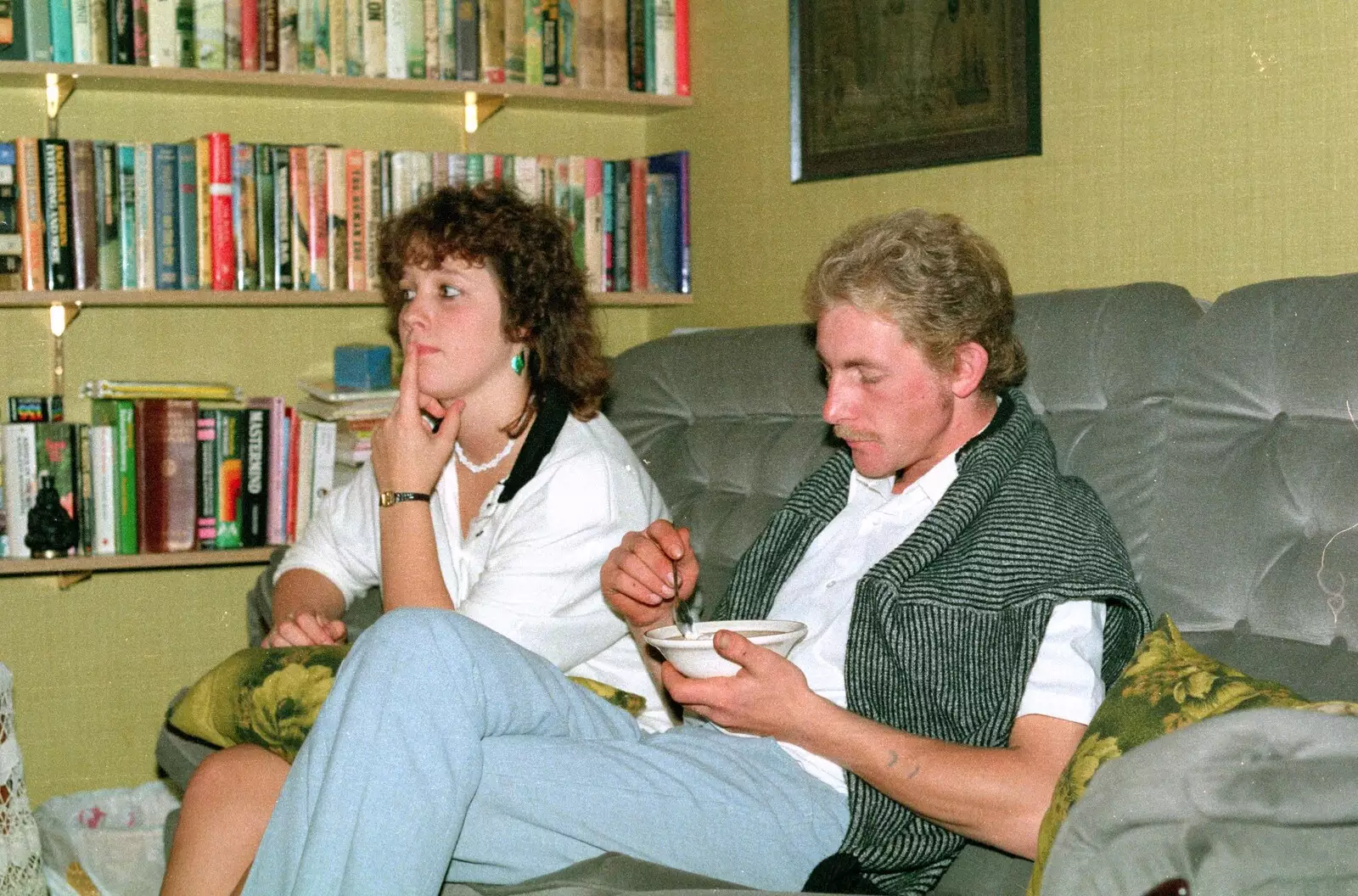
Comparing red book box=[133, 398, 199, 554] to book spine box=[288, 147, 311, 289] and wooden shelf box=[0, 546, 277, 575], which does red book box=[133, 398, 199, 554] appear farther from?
book spine box=[288, 147, 311, 289]

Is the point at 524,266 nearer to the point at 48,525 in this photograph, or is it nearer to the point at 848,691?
the point at 848,691

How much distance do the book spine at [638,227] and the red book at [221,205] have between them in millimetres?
789

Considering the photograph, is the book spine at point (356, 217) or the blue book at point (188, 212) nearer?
the blue book at point (188, 212)

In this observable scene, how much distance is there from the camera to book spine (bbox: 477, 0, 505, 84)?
9.67 feet

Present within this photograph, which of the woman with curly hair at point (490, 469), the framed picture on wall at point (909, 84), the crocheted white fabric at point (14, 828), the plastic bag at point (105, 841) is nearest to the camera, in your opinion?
the crocheted white fabric at point (14, 828)

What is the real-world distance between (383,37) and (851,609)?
173cm

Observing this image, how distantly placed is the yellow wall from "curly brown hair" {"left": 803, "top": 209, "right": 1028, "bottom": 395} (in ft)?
1.56

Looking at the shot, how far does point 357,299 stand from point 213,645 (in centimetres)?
79

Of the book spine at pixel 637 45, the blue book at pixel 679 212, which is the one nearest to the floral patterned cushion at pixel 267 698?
the blue book at pixel 679 212

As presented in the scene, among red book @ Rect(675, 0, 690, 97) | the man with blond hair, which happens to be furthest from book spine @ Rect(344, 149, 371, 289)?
the man with blond hair

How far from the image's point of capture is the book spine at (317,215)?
9.36 feet

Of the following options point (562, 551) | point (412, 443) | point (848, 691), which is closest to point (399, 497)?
point (412, 443)

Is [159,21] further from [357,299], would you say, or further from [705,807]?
[705,807]

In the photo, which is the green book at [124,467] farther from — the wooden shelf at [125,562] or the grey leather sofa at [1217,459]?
the grey leather sofa at [1217,459]
